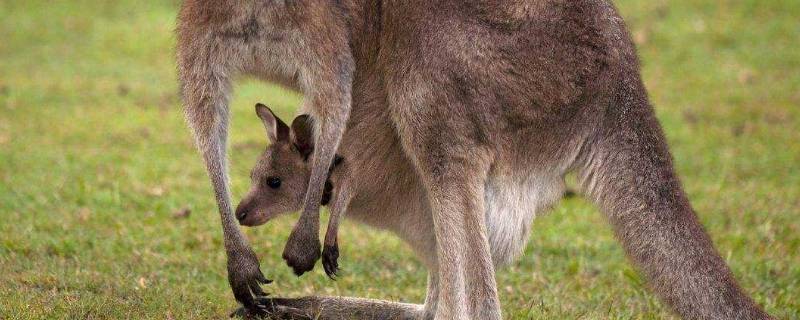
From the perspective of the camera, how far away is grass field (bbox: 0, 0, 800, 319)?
563cm

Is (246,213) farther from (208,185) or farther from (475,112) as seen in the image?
(208,185)

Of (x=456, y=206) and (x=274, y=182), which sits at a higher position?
(x=456, y=206)

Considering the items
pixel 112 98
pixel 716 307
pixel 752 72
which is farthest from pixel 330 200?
pixel 752 72

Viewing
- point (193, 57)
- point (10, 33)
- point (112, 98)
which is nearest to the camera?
point (193, 57)

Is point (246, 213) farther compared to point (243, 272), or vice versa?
point (246, 213)

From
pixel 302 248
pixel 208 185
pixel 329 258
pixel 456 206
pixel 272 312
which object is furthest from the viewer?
pixel 208 185

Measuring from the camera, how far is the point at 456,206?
4.48 metres

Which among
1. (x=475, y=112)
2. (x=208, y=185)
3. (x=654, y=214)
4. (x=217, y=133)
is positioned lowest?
(x=208, y=185)

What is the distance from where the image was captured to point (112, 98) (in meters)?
11.3

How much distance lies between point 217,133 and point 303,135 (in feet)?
1.78

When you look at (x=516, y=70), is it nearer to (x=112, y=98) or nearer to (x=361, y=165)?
(x=361, y=165)

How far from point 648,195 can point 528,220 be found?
0.51 metres

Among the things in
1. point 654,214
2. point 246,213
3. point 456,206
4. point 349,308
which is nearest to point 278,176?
point 246,213

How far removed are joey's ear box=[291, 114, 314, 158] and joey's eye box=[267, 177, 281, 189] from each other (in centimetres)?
16
